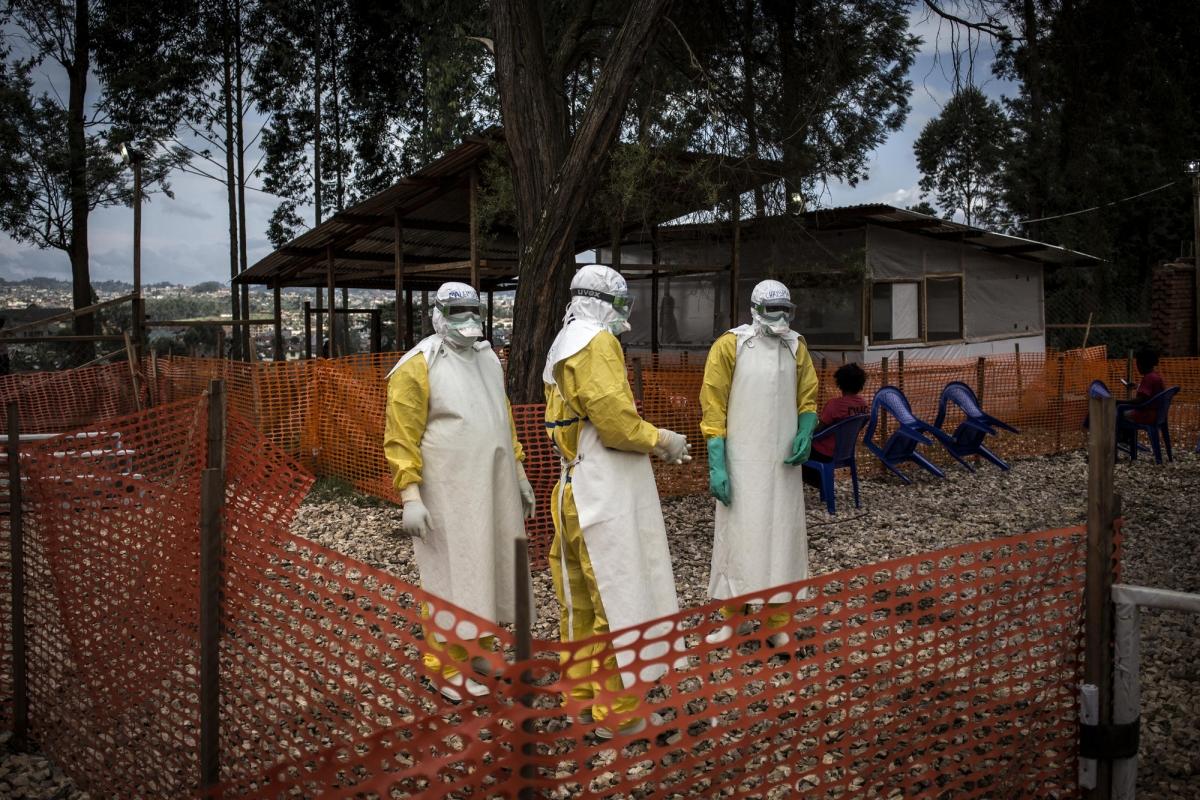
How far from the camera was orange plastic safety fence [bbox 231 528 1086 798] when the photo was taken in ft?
6.00

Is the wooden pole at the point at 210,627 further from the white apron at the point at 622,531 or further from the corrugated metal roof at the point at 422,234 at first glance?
the corrugated metal roof at the point at 422,234

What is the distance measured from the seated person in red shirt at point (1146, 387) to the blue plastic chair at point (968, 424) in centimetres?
164

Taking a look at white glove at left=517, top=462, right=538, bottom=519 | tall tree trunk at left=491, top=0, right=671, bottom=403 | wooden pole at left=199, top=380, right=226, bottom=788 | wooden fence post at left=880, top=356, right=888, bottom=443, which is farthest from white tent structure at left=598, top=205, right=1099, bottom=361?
wooden pole at left=199, top=380, right=226, bottom=788

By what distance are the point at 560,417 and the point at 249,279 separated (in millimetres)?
17347

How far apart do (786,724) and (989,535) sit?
506cm

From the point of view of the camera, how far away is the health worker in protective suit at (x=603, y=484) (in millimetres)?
3459

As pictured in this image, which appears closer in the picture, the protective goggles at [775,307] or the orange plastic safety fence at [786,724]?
the orange plastic safety fence at [786,724]

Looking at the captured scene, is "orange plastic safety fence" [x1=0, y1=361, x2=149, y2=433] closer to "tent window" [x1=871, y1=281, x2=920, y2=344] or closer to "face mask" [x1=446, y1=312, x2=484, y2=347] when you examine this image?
"face mask" [x1=446, y1=312, x2=484, y2=347]

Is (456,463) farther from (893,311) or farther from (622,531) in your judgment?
(893,311)

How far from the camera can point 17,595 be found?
3.47 m

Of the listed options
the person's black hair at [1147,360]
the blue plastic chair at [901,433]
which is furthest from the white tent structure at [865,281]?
the person's black hair at [1147,360]

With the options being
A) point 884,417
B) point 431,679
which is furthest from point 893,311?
point 431,679

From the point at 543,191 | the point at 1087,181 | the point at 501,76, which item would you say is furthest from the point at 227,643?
the point at 1087,181

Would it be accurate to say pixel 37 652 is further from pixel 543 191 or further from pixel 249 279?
pixel 249 279
